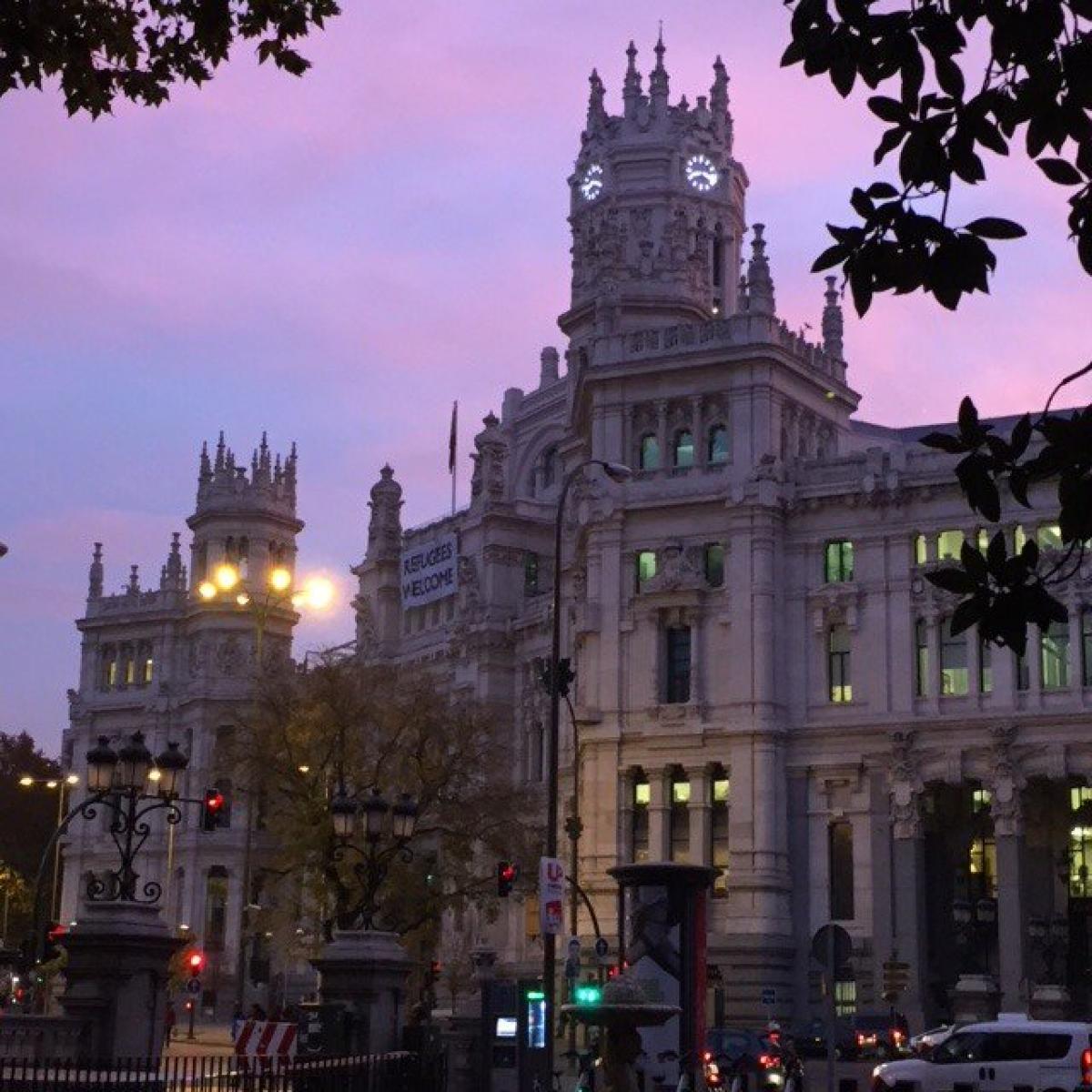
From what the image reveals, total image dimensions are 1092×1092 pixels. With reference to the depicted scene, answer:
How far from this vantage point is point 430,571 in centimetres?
10125

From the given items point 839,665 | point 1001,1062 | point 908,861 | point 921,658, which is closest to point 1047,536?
point 921,658

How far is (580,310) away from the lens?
303 ft

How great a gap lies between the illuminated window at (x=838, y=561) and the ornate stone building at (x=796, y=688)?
0.07 meters

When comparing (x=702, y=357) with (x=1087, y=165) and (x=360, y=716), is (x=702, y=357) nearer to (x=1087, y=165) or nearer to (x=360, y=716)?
(x=360, y=716)

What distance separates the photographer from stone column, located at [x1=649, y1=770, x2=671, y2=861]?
71.8m

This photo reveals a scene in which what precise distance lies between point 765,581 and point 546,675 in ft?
93.1

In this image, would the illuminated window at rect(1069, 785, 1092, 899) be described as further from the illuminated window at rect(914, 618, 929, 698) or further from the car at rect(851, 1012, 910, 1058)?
the car at rect(851, 1012, 910, 1058)

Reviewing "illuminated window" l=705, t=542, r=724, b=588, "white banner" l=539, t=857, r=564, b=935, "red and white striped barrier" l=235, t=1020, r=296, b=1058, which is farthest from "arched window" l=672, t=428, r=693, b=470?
"red and white striped barrier" l=235, t=1020, r=296, b=1058

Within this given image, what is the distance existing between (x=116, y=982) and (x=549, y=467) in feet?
250

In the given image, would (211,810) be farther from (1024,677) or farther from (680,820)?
(1024,677)

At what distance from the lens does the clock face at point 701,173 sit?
94438 mm

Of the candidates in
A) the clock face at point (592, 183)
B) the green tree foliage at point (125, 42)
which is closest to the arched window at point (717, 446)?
the clock face at point (592, 183)

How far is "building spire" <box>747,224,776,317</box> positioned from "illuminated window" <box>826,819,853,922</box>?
18.7 meters

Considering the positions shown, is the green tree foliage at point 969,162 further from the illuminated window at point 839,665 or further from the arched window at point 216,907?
the arched window at point 216,907
